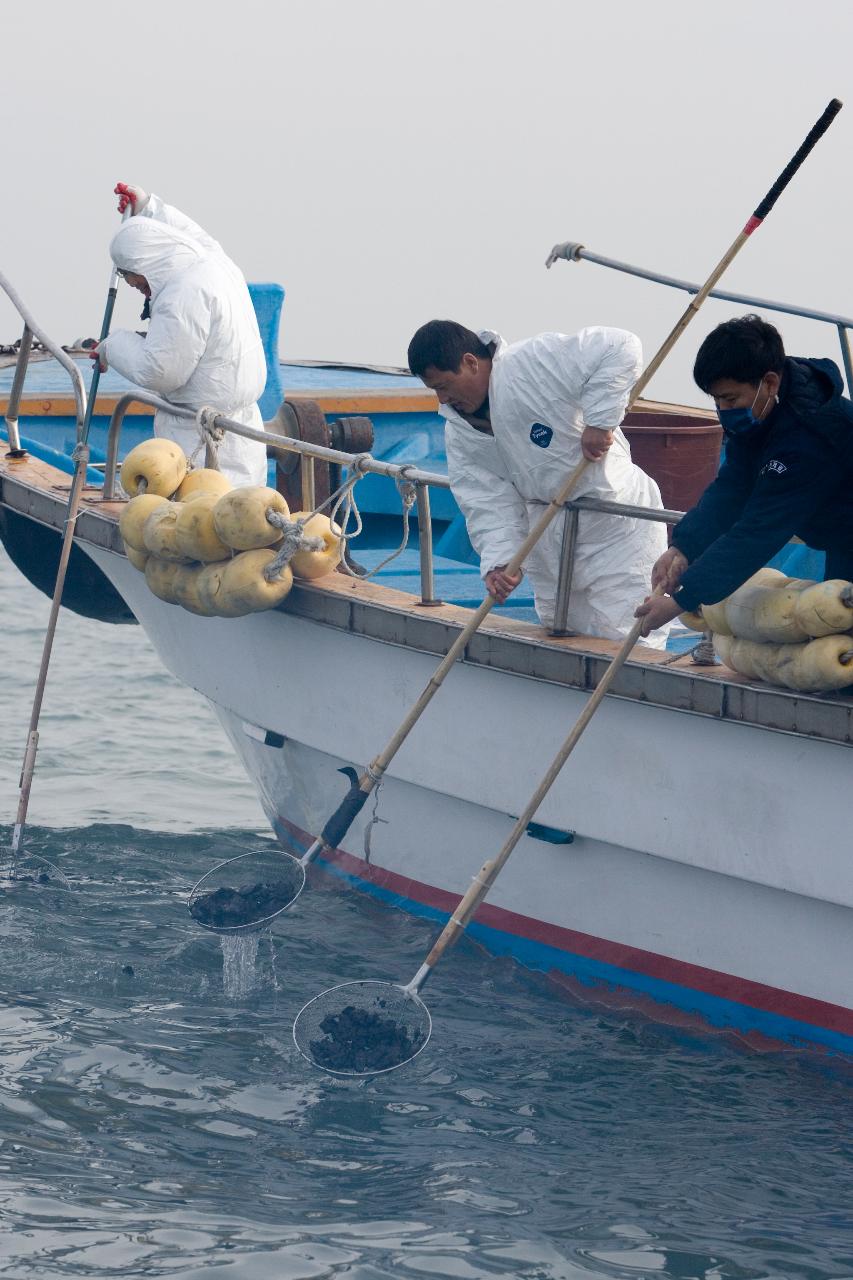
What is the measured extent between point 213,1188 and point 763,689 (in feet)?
6.11

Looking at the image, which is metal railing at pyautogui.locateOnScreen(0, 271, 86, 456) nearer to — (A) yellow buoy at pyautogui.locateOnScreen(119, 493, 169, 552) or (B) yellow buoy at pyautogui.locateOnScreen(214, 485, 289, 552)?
(A) yellow buoy at pyautogui.locateOnScreen(119, 493, 169, 552)

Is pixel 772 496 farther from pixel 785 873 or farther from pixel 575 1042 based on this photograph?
pixel 575 1042

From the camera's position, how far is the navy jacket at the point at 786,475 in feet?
12.9

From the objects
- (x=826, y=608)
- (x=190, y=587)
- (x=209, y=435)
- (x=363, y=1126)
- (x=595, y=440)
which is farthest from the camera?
(x=209, y=435)

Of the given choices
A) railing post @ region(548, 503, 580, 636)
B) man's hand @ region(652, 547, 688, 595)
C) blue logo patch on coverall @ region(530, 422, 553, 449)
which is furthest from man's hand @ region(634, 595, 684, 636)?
blue logo patch on coverall @ region(530, 422, 553, 449)

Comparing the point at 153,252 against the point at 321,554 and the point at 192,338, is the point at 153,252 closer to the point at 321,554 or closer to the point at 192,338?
the point at 192,338

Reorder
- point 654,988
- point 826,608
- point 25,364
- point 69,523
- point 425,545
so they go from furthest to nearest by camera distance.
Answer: point 25,364
point 69,523
point 425,545
point 654,988
point 826,608

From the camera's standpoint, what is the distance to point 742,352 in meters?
3.83

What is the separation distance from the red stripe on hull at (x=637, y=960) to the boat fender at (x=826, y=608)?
1.15 metres

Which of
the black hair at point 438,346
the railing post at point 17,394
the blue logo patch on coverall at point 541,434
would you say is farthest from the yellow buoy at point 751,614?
the railing post at point 17,394

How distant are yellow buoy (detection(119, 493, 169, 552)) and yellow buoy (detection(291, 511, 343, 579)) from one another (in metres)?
0.47

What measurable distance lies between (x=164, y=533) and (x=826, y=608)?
224 cm

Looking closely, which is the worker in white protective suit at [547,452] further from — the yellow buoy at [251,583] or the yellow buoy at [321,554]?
the yellow buoy at [251,583]

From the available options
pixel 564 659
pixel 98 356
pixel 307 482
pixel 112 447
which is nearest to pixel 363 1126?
pixel 564 659
